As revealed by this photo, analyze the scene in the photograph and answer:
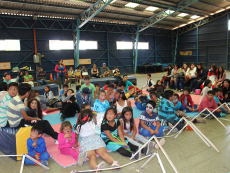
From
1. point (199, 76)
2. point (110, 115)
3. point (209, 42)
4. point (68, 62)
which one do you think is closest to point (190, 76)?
point (199, 76)

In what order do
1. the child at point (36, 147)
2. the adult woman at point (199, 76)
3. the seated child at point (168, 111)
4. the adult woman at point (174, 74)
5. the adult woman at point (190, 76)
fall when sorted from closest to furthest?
the child at point (36, 147) → the seated child at point (168, 111) → the adult woman at point (199, 76) → the adult woman at point (190, 76) → the adult woman at point (174, 74)

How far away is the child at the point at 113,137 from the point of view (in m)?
3.45

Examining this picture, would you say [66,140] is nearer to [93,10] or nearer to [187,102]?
[187,102]

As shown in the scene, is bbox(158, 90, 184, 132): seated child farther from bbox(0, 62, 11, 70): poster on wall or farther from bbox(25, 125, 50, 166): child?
bbox(0, 62, 11, 70): poster on wall

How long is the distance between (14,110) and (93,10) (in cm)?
1180

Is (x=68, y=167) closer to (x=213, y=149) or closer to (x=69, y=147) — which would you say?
(x=69, y=147)

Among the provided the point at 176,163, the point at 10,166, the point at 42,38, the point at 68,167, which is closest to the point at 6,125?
the point at 10,166

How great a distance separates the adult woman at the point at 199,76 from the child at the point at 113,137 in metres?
6.99

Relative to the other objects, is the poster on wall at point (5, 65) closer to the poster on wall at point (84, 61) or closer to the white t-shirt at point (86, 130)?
the poster on wall at point (84, 61)

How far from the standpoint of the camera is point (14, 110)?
3488 millimetres

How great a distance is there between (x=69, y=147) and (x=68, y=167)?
431mm

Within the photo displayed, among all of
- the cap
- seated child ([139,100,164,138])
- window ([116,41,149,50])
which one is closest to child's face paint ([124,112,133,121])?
seated child ([139,100,164,138])

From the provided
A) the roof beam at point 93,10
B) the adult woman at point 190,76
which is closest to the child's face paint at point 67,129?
the adult woman at point 190,76

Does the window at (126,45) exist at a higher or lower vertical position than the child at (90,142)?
higher
